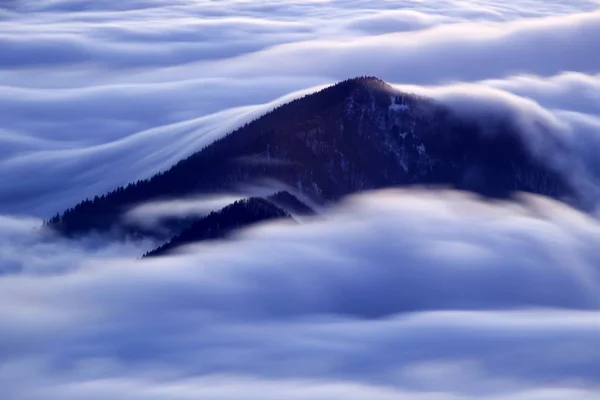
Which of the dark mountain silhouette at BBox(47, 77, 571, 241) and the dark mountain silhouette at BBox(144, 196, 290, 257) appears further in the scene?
the dark mountain silhouette at BBox(47, 77, 571, 241)

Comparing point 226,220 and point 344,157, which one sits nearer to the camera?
point 226,220

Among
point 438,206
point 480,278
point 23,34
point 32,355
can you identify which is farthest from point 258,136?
point 23,34

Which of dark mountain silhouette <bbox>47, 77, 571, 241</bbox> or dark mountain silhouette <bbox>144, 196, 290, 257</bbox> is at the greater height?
dark mountain silhouette <bbox>47, 77, 571, 241</bbox>

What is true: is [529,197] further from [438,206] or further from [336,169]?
[336,169]

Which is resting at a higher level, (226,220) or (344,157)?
(344,157)
